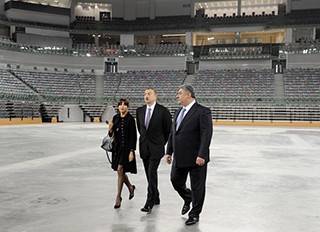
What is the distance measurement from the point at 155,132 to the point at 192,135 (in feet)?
2.45

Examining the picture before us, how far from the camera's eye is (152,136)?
194 inches

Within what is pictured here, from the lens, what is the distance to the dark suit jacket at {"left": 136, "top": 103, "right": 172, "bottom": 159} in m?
4.89

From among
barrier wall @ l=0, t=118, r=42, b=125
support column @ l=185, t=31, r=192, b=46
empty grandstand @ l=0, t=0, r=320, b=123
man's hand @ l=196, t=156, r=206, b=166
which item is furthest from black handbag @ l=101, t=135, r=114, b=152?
support column @ l=185, t=31, r=192, b=46

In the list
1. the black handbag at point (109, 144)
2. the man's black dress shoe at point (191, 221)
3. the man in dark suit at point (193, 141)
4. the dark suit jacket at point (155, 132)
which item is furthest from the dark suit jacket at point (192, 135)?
the black handbag at point (109, 144)

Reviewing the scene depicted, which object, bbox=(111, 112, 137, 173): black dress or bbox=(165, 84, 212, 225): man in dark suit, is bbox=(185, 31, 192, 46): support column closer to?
bbox=(111, 112, 137, 173): black dress

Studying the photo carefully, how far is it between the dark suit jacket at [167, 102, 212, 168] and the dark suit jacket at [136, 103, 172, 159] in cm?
51

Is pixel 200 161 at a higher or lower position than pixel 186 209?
higher

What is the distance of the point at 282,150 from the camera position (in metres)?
12.4

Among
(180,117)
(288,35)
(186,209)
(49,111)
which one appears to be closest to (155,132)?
(180,117)

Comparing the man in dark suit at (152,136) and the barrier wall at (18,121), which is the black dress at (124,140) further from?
the barrier wall at (18,121)

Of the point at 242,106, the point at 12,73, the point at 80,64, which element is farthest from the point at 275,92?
the point at 12,73

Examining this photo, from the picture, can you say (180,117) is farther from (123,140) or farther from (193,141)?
(123,140)

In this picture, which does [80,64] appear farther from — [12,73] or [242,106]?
[242,106]

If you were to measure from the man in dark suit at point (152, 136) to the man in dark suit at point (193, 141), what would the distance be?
0.42 meters
